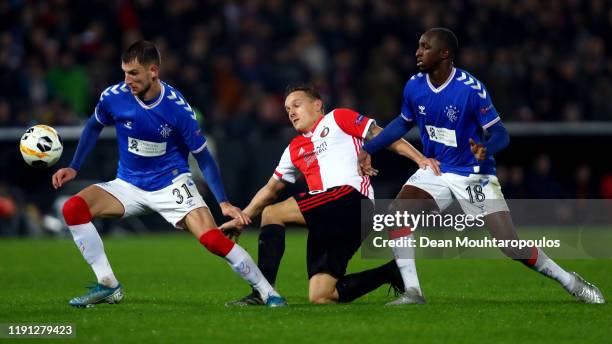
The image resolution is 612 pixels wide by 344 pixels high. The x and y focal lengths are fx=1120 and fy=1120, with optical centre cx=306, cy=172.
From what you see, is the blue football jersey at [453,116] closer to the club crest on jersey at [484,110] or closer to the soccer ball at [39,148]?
the club crest on jersey at [484,110]

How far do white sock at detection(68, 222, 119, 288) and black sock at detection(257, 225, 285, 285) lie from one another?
3.98 feet

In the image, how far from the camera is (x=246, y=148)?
1888 centimetres

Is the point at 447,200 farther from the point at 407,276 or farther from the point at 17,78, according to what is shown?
the point at 17,78

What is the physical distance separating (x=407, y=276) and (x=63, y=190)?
1046 centimetres

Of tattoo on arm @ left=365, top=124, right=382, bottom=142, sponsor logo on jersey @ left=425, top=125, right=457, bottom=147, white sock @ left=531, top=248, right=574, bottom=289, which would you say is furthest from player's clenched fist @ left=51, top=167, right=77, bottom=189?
white sock @ left=531, top=248, right=574, bottom=289

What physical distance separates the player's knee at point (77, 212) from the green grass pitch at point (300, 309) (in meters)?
0.69

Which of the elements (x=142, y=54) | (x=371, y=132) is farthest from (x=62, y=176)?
(x=371, y=132)

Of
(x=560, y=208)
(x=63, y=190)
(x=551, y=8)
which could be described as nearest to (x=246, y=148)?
(x=63, y=190)

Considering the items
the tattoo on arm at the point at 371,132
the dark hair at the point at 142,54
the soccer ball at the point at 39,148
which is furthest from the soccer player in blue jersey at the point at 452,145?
the soccer ball at the point at 39,148

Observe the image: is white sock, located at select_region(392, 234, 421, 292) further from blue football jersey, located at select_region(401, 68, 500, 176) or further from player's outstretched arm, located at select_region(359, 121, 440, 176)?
blue football jersey, located at select_region(401, 68, 500, 176)

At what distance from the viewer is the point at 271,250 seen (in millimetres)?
8867

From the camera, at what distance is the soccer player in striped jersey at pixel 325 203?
29.3 feet

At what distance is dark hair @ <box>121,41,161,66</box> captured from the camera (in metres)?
8.66

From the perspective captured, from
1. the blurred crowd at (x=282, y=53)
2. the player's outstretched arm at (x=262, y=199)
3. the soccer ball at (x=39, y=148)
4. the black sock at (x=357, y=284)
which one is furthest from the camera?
the blurred crowd at (x=282, y=53)
